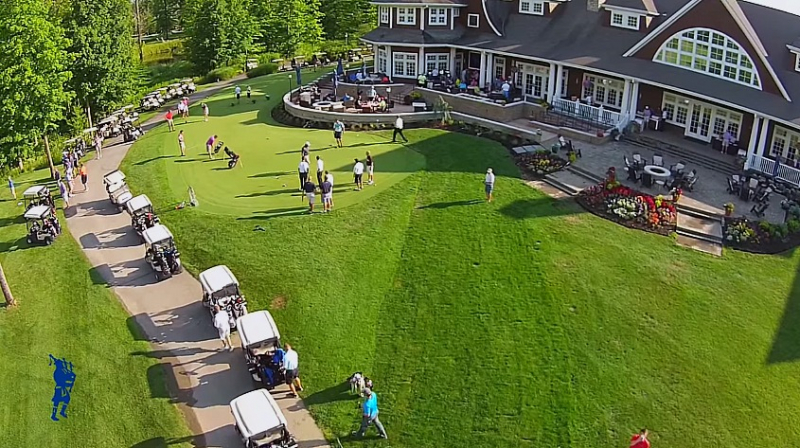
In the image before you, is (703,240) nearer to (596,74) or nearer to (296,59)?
(596,74)

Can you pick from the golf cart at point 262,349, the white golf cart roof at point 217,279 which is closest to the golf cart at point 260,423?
the golf cart at point 262,349

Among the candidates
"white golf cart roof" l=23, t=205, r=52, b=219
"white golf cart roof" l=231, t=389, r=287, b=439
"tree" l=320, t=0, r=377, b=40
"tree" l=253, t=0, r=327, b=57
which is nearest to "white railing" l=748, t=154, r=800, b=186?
"white golf cart roof" l=231, t=389, r=287, b=439

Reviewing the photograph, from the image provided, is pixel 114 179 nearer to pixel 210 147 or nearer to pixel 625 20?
pixel 210 147

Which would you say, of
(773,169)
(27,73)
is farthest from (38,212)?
(773,169)

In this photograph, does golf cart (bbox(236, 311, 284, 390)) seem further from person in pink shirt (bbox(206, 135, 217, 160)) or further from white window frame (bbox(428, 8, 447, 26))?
white window frame (bbox(428, 8, 447, 26))

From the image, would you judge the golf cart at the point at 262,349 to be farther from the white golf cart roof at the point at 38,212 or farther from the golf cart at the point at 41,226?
the white golf cart roof at the point at 38,212

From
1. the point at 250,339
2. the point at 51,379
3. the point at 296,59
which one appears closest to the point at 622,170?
the point at 250,339

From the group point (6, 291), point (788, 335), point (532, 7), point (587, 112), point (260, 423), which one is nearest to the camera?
point (260, 423)
